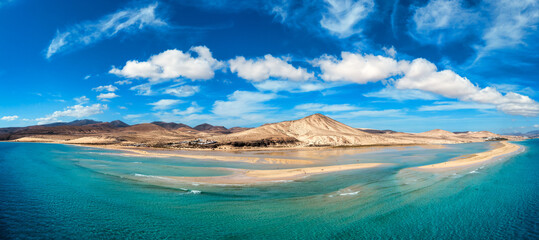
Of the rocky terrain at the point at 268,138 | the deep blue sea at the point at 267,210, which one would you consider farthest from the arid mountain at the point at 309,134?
the deep blue sea at the point at 267,210

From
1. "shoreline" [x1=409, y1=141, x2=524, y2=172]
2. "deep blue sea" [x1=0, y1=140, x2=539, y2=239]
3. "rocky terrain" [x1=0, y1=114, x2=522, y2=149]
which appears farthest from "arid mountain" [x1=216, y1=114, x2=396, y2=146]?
"deep blue sea" [x1=0, y1=140, x2=539, y2=239]

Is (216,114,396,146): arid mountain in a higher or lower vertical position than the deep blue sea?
higher

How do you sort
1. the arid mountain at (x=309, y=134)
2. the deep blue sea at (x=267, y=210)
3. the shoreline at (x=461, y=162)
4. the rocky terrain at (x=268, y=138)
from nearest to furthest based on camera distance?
the deep blue sea at (x=267, y=210) < the shoreline at (x=461, y=162) < the rocky terrain at (x=268, y=138) < the arid mountain at (x=309, y=134)

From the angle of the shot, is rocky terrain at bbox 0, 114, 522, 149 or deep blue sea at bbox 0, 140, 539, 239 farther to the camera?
rocky terrain at bbox 0, 114, 522, 149

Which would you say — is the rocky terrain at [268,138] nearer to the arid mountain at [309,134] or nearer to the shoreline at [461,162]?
the arid mountain at [309,134]

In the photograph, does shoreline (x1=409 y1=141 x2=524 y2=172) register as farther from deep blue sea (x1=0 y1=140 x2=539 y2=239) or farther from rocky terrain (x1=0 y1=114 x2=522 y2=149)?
rocky terrain (x1=0 y1=114 x2=522 y2=149)

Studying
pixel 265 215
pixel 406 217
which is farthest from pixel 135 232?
pixel 406 217

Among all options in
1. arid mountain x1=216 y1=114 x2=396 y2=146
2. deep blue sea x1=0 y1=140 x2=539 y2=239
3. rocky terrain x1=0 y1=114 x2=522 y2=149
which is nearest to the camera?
deep blue sea x1=0 y1=140 x2=539 y2=239

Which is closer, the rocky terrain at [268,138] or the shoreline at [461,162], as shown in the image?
the shoreline at [461,162]

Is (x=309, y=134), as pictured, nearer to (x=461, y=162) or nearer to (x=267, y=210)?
(x=461, y=162)

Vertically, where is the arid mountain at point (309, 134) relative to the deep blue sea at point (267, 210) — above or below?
above

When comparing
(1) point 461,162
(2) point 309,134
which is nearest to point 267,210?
(1) point 461,162

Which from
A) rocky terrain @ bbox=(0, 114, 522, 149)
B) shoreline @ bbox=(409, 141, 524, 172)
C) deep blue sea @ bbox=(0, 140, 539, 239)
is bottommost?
deep blue sea @ bbox=(0, 140, 539, 239)
